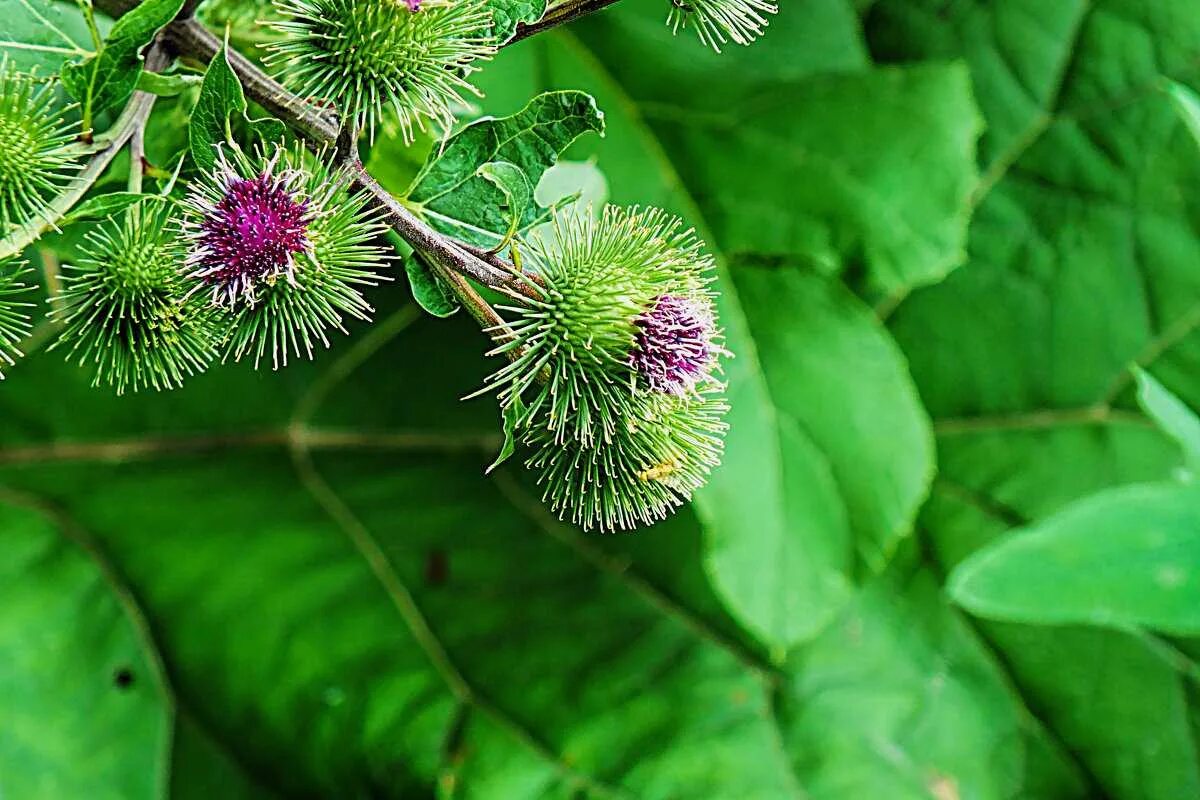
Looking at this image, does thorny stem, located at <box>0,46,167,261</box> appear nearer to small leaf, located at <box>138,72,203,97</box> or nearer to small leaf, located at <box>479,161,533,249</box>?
small leaf, located at <box>138,72,203,97</box>

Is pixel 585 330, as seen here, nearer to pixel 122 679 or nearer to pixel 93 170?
pixel 93 170

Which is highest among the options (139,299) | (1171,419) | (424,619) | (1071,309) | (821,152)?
(139,299)

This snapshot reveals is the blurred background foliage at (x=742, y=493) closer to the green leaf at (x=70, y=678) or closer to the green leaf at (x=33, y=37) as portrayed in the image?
the green leaf at (x=70, y=678)

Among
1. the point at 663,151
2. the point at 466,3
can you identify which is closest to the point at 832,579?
the point at 663,151

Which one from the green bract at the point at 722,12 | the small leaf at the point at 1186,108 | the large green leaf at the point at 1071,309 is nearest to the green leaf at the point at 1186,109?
the small leaf at the point at 1186,108

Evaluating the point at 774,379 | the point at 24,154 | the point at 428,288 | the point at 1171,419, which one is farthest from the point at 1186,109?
the point at 24,154
